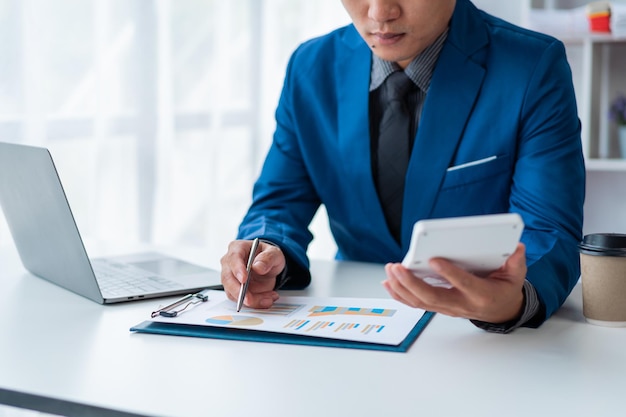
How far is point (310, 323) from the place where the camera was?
3.69ft

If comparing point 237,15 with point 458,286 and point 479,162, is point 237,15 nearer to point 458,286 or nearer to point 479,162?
point 479,162

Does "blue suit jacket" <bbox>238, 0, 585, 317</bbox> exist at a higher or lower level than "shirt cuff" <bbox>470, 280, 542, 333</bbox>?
higher

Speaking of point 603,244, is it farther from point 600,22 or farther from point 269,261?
point 600,22

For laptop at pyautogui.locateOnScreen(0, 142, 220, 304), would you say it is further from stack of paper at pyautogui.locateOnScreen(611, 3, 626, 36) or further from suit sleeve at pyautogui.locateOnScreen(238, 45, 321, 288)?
stack of paper at pyautogui.locateOnScreen(611, 3, 626, 36)

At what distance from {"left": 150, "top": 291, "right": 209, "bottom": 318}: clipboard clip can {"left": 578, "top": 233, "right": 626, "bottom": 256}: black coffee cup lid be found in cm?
56

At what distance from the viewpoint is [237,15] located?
335 centimetres

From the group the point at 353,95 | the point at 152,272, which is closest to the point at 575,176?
the point at 353,95

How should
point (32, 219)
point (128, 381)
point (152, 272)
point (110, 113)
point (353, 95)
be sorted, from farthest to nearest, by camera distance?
point (110, 113) < point (353, 95) < point (152, 272) < point (32, 219) < point (128, 381)

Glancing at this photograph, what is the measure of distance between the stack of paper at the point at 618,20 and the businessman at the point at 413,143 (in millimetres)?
1269

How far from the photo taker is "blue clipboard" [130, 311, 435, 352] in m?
1.04

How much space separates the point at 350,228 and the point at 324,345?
0.67m

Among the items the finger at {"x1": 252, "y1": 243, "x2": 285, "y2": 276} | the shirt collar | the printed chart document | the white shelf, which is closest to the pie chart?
the printed chart document

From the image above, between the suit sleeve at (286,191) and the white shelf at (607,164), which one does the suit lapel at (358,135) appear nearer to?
the suit sleeve at (286,191)

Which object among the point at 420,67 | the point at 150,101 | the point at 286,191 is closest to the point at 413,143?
the point at 420,67
